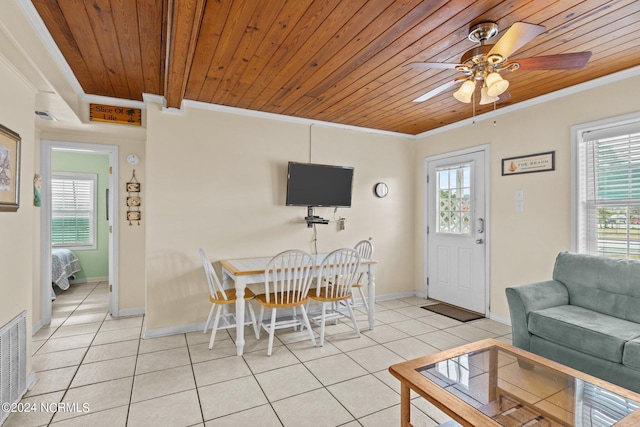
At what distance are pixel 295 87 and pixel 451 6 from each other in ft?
5.26

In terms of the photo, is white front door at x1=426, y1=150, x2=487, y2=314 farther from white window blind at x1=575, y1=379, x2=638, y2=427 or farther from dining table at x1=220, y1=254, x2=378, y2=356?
white window blind at x1=575, y1=379, x2=638, y2=427

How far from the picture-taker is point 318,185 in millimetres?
4121

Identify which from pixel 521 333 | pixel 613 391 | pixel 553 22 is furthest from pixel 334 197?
pixel 613 391

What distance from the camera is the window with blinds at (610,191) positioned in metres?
2.85

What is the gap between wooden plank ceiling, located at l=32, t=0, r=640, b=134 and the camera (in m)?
1.95

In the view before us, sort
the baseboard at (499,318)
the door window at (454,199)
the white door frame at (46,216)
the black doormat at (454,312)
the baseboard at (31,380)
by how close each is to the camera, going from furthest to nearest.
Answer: the door window at (454,199) < the black doormat at (454,312) < the baseboard at (499,318) < the white door frame at (46,216) < the baseboard at (31,380)

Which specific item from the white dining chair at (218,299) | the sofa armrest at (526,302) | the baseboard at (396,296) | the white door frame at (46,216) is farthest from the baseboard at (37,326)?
the sofa armrest at (526,302)

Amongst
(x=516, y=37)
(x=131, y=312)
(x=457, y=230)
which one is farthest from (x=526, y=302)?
(x=131, y=312)

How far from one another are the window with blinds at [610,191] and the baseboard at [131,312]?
16.0 ft

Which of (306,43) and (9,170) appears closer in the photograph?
(9,170)

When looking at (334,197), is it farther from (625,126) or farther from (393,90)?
(625,126)

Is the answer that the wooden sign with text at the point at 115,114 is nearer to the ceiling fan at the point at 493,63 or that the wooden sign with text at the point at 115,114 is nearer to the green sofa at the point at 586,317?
the ceiling fan at the point at 493,63

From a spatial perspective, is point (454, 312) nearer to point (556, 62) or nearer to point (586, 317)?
point (586, 317)

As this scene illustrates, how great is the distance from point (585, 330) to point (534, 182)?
5.64 feet
